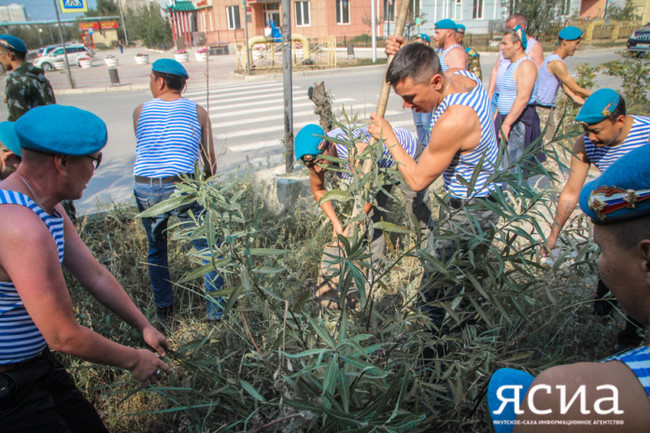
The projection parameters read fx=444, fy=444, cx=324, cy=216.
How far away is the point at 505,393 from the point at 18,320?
1570mm

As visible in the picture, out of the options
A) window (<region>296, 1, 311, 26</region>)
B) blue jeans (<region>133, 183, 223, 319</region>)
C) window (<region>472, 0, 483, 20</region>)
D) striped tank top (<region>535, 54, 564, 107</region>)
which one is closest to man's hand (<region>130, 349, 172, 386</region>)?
blue jeans (<region>133, 183, 223, 319</region>)

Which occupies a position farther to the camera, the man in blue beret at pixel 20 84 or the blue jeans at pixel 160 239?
the man in blue beret at pixel 20 84

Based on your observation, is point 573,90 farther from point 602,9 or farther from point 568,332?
point 602,9

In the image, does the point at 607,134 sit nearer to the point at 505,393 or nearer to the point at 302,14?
the point at 505,393

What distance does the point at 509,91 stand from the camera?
15.8 ft

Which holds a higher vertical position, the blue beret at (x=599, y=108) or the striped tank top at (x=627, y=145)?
the blue beret at (x=599, y=108)

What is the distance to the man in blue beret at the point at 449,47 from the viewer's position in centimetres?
529

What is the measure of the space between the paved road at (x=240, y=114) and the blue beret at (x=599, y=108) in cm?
147

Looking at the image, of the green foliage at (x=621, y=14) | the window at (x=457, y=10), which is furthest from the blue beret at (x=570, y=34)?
the window at (x=457, y=10)

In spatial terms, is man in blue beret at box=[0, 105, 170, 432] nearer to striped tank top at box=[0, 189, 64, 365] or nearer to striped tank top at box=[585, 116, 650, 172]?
striped tank top at box=[0, 189, 64, 365]

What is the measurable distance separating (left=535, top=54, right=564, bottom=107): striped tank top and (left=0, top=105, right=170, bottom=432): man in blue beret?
459 cm

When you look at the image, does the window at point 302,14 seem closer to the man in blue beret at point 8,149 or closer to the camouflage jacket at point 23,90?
the camouflage jacket at point 23,90

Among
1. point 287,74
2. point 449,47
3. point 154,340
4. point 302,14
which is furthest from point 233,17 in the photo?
point 154,340

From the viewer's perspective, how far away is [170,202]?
1.58 metres
